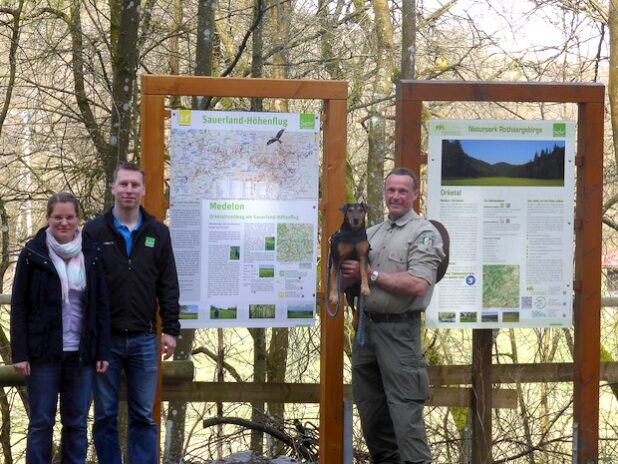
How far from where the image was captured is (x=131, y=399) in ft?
17.7

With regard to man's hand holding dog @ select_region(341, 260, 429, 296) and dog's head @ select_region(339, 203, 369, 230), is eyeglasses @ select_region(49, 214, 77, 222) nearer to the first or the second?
dog's head @ select_region(339, 203, 369, 230)

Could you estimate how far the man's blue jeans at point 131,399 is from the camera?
5.27 metres

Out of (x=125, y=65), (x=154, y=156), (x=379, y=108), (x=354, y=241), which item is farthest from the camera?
(x=379, y=108)

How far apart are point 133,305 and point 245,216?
102 cm

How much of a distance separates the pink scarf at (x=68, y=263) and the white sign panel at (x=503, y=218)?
218cm

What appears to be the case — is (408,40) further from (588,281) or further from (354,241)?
(354,241)

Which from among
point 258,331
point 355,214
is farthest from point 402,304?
point 258,331

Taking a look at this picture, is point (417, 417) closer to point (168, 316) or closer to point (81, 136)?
point (168, 316)

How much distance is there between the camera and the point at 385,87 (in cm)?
1327

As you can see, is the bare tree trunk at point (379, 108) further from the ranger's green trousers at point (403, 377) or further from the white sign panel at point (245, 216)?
the ranger's green trousers at point (403, 377)

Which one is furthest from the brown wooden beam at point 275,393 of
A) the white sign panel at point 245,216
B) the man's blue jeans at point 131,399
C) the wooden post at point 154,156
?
the man's blue jeans at point 131,399

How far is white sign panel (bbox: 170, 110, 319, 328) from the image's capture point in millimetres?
5879

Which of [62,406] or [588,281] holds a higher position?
[588,281]

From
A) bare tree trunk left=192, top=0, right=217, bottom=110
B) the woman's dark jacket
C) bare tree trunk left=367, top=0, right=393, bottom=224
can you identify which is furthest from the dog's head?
bare tree trunk left=367, top=0, right=393, bottom=224
